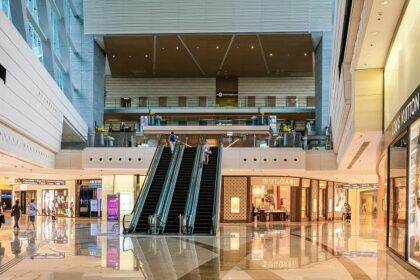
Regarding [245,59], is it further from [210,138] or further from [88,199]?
[88,199]

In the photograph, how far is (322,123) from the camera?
121 ft

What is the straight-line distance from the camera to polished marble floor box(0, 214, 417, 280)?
32.7ft

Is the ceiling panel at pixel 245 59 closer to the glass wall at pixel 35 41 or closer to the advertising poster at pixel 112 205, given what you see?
the advertising poster at pixel 112 205

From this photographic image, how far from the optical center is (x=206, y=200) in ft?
72.8

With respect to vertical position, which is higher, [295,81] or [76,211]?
[295,81]

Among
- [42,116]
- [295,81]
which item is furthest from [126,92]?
Answer: [42,116]

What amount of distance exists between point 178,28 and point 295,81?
14.7 meters

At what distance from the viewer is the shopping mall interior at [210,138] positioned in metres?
11.6

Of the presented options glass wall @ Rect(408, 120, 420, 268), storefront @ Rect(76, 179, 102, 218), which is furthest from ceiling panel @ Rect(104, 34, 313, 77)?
glass wall @ Rect(408, 120, 420, 268)

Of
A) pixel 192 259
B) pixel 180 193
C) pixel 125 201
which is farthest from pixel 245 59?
pixel 192 259

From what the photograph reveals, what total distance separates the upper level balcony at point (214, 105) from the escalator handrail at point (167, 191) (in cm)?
1784

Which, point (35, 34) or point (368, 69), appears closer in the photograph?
point (368, 69)

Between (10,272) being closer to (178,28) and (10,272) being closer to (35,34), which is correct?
(35,34)

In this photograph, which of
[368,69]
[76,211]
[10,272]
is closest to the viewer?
[10,272]
